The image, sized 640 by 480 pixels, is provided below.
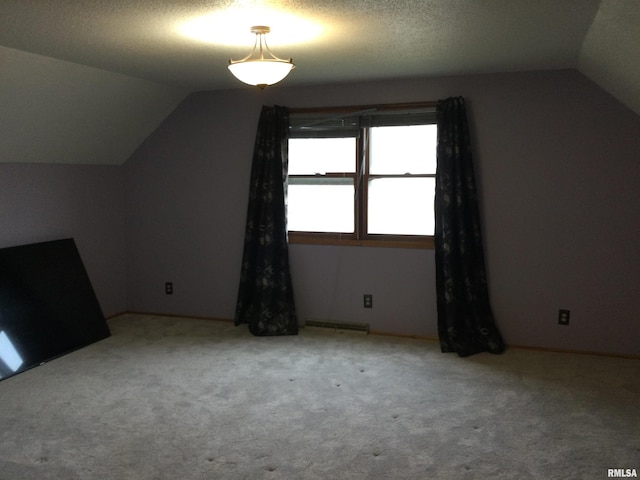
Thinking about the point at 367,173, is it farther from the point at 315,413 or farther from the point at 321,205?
the point at 315,413


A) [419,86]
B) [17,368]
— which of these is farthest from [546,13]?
[17,368]

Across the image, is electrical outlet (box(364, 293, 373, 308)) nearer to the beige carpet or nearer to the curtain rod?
the beige carpet

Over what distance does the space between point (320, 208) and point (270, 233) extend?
51cm

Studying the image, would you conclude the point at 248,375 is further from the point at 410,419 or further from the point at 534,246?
the point at 534,246

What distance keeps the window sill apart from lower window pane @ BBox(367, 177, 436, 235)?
0.20ft

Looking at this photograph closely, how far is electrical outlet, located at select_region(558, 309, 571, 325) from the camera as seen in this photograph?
158 inches

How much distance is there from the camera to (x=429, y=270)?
4309 millimetres

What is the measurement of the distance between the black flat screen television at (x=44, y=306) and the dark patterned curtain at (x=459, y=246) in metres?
2.87

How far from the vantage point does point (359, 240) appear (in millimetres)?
4473

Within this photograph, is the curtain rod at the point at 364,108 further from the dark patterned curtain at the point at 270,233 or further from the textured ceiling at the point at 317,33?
the textured ceiling at the point at 317,33

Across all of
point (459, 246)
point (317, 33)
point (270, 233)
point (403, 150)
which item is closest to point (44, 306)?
point (270, 233)

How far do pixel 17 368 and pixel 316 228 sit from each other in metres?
2.51

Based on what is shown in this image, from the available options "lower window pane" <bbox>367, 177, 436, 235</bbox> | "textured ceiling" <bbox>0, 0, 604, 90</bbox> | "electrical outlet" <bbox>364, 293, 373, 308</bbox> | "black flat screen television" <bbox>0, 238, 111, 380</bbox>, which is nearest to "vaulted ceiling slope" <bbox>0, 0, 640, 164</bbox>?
"textured ceiling" <bbox>0, 0, 604, 90</bbox>

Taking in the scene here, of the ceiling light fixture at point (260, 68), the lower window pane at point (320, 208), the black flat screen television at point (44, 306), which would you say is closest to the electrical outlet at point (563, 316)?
the lower window pane at point (320, 208)
